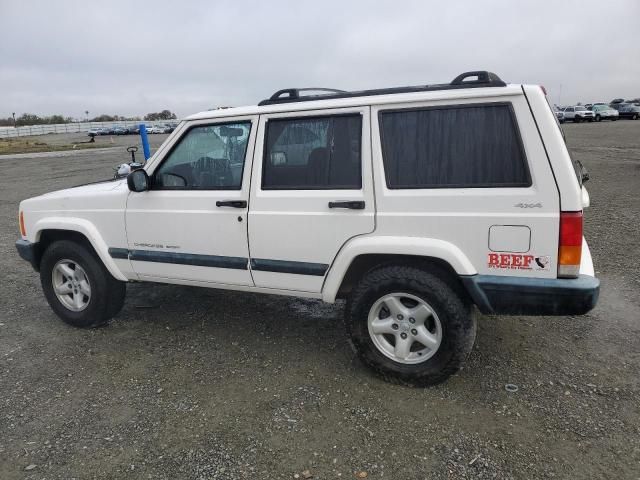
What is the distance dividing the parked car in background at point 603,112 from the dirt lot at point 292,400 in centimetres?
4314

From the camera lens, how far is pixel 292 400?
10.6ft

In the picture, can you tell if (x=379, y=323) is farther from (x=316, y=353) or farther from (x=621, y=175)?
(x=621, y=175)

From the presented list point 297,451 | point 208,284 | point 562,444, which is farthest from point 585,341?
point 208,284

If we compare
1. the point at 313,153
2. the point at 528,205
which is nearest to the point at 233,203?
the point at 313,153

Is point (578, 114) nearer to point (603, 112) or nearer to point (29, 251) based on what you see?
point (603, 112)

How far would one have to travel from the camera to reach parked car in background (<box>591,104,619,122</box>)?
1618 inches

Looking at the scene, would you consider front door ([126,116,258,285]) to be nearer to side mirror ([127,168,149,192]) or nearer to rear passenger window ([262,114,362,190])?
side mirror ([127,168,149,192])

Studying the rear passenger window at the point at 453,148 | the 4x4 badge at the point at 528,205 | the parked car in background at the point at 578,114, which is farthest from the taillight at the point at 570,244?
the parked car in background at the point at 578,114

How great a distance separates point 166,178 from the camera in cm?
390

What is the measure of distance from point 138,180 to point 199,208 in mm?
547

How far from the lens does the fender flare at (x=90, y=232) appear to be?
4148 millimetres

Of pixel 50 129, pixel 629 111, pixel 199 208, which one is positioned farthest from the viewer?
pixel 50 129

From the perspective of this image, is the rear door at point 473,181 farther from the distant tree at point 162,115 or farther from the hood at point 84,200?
the distant tree at point 162,115

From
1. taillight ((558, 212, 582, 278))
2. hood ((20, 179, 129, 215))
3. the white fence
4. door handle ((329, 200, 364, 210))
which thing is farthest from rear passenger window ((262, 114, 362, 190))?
the white fence
